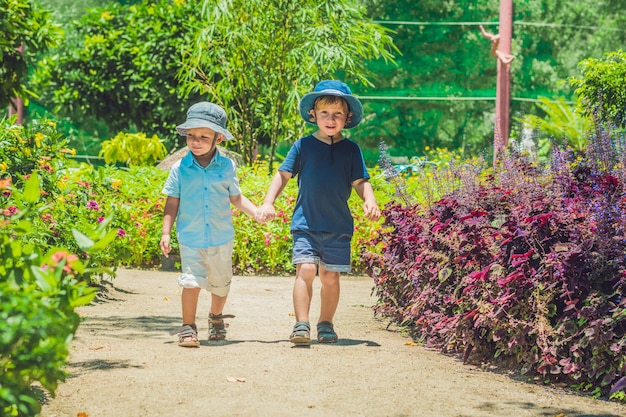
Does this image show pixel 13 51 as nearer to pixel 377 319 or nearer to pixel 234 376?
pixel 377 319

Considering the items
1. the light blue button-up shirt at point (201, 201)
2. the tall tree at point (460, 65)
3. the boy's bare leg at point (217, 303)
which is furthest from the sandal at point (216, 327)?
the tall tree at point (460, 65)

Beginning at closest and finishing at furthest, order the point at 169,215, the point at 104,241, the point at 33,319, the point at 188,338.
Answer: the point at 33,319
the point at 104,241
the point at 188,338
the point at 169,215

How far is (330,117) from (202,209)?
904 mm

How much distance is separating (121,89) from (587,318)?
1491 centimetres

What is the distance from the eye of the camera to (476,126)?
2248cm

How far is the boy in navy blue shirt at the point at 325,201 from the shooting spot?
557 cm

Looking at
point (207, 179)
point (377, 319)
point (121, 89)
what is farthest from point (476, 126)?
point (207, 179)

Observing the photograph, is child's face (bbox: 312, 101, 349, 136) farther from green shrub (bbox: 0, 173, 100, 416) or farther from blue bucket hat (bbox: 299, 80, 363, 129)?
green shrub (bbox: 0, 173, 100, 416)

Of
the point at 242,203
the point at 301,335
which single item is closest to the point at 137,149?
the point at 242,203

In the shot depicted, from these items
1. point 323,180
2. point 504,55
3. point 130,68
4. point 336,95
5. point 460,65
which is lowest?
point 323,180

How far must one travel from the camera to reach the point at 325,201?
5621 millimetres

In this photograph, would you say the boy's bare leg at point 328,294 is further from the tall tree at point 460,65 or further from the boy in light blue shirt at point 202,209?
the tall tree at point 460,65

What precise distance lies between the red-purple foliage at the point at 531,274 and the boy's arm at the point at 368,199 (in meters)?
0.44

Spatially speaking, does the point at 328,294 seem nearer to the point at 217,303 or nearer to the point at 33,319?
the point at 217,303
